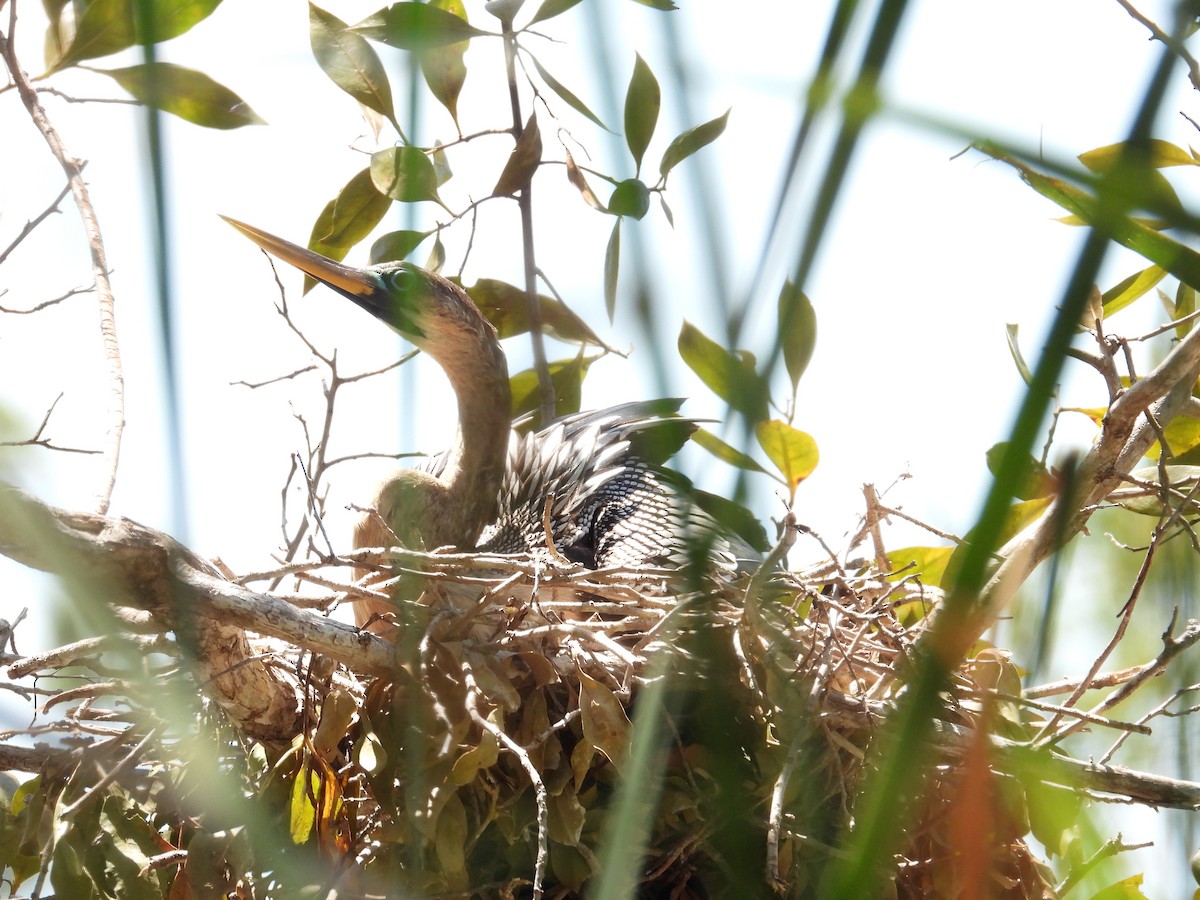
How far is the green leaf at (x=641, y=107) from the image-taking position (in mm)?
1979

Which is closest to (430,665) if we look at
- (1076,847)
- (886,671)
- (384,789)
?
(384,789)

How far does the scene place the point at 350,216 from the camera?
2.80 meters

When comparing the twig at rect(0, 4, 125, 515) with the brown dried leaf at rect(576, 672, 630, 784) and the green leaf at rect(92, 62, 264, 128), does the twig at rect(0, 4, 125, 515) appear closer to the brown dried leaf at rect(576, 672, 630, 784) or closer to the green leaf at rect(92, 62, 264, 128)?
the green leaf at rect(92, 62, 264, 128)

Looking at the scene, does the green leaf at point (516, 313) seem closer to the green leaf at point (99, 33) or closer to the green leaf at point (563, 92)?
the green leaf at point (563, 92)

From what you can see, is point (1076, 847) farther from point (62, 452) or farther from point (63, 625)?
point (62, 452)

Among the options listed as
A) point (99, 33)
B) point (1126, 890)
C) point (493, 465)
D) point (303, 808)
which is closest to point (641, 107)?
point (99, 33)

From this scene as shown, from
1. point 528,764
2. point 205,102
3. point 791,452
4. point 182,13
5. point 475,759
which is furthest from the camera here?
point 205,102

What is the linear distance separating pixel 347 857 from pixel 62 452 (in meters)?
0.97

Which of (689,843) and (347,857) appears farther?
(347,857)

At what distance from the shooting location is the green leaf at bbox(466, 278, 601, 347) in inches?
118

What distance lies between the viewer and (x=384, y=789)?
186 cm

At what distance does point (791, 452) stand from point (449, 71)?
1.16 meters

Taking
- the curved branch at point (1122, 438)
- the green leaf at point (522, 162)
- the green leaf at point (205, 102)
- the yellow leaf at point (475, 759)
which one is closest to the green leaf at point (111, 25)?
the green leaf at point (205, 102)

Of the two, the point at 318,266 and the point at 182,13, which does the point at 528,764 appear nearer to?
the point at 182,13
